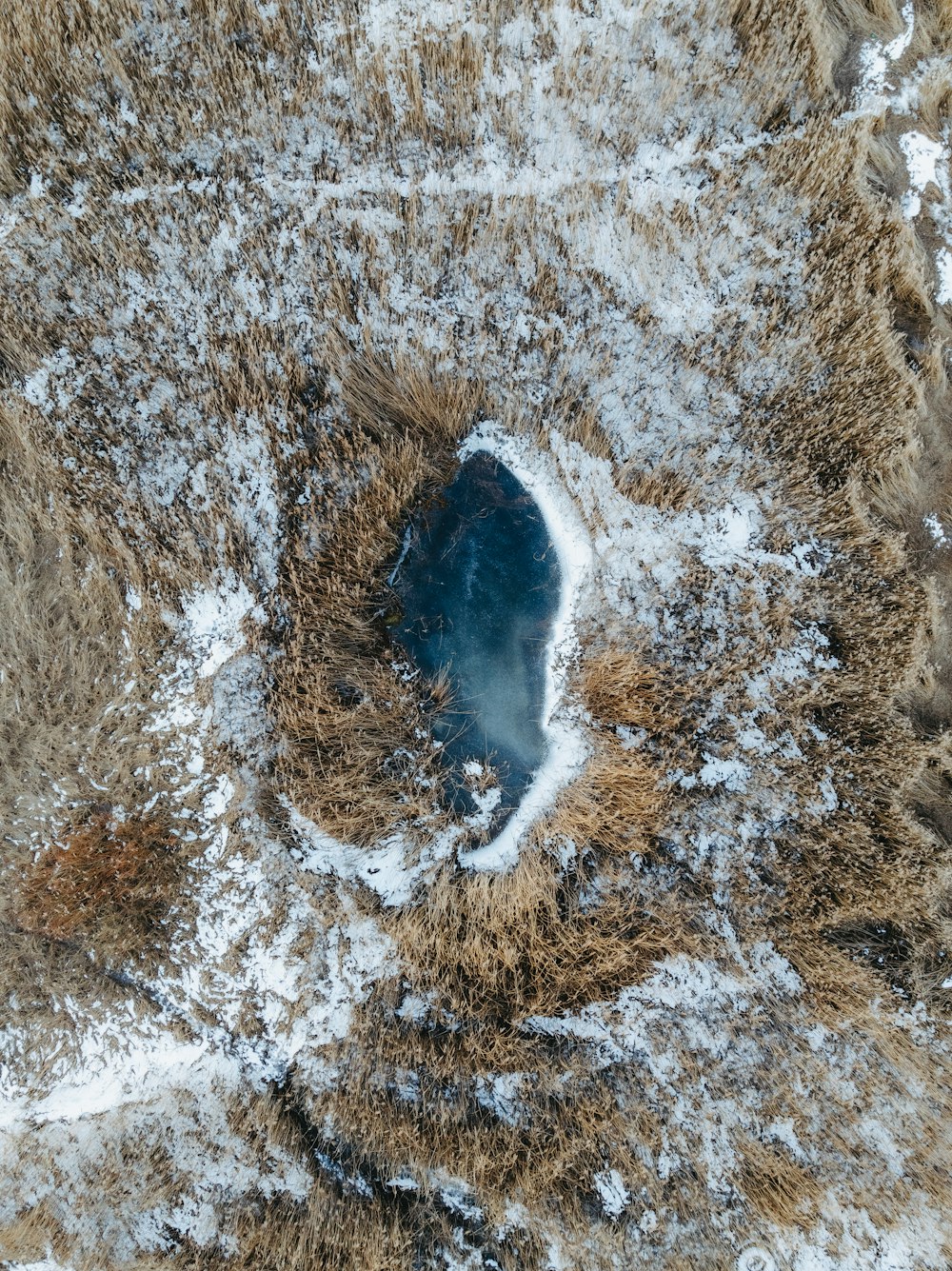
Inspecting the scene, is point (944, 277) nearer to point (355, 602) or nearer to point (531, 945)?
point (355, 602)

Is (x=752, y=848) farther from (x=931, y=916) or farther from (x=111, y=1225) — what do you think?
(x=111, y=1225)

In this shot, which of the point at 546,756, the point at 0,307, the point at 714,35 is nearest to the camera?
the point at 714,35

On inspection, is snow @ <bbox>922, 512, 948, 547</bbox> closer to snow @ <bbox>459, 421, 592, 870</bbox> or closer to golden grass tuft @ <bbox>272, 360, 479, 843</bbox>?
snow @ <bbox>459, 421, 592, 870</bbox>

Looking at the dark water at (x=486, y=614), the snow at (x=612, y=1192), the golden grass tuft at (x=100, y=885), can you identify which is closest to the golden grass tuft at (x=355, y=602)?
the dark water at (x=486, y=614)

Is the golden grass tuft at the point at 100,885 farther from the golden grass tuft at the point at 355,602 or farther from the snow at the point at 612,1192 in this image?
the snow at the point at 612,1192

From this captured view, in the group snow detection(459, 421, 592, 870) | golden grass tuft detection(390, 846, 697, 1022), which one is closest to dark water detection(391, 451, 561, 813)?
snow detection(459, 421, 592, 870)

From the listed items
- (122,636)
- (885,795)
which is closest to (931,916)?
(885,795)
